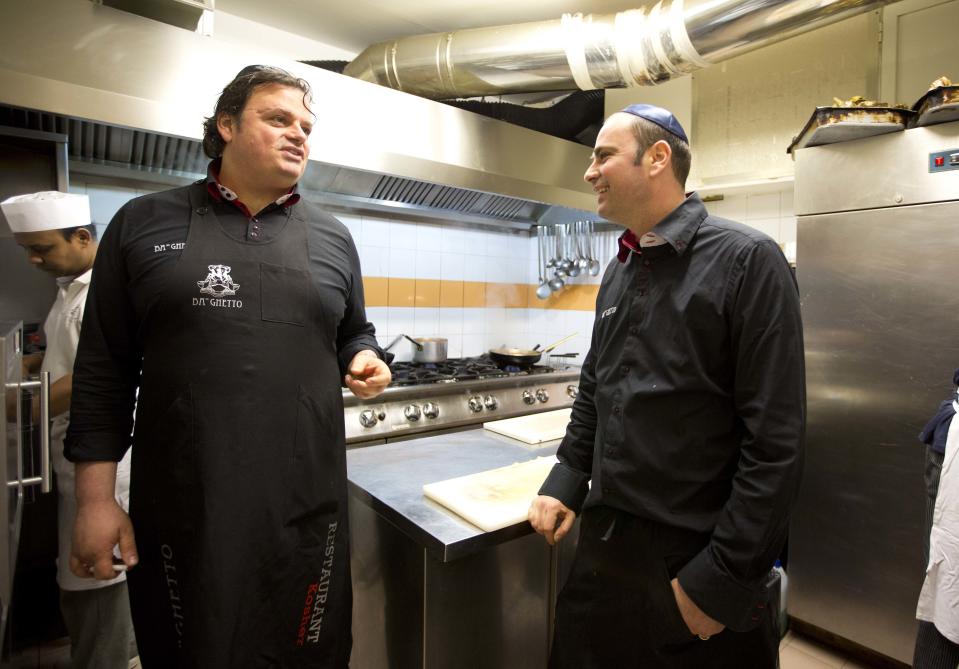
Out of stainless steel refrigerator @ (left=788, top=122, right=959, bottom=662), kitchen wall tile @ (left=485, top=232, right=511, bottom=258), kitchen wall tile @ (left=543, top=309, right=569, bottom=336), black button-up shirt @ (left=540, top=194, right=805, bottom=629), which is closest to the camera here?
black button-up shirt @ (left=540, top=194, right=805, bottom=629)

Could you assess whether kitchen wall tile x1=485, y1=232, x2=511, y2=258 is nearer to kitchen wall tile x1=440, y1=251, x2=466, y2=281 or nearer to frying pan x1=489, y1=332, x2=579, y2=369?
kitchen wall tile x1=440, y1=251, x2=466, y2=281

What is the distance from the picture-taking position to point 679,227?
103 centimetres

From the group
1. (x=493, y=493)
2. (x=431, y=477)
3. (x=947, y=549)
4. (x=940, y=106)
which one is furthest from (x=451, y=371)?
(x=940, y=106)

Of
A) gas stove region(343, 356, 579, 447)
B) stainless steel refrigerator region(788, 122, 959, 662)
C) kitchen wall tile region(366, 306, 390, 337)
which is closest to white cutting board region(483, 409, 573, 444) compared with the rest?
gas stove region(343, 356, 579, 447)

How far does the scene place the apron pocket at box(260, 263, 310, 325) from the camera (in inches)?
41.6

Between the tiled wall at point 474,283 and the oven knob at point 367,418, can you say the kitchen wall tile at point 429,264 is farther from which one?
the oven knob at point 367,418

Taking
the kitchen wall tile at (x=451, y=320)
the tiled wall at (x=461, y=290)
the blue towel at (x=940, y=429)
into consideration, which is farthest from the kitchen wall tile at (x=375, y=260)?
the blue towel at (x=940, y=429)

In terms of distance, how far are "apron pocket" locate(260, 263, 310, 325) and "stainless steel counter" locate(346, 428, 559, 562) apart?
1.58ft

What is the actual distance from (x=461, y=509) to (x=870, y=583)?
1.79m

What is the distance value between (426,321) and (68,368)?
1.94 m

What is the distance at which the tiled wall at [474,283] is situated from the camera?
115 inches

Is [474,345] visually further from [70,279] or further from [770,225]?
[70,279]

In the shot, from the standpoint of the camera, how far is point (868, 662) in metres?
2.00

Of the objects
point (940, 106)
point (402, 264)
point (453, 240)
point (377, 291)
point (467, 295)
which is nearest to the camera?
point (940, 106)
